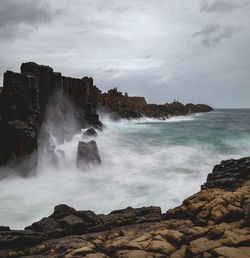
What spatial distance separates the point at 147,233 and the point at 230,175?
5.48 metres

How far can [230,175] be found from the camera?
855 cm

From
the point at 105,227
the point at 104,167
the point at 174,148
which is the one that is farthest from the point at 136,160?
the point at 105,227

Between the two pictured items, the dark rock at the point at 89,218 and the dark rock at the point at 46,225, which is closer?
the dark rock at the point at 46,225

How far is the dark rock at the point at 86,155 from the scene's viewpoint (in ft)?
53.1

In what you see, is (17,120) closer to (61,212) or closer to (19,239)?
(61,212)

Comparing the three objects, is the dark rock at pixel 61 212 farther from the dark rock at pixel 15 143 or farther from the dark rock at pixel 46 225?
the dark rock at pixel 15 143

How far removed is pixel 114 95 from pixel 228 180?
255 feet

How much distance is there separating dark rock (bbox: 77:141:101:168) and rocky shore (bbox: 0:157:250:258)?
9.38 meters

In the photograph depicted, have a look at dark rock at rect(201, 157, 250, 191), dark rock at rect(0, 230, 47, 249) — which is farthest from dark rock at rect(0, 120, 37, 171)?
dark rock at rect(201, 157, 250, 191)

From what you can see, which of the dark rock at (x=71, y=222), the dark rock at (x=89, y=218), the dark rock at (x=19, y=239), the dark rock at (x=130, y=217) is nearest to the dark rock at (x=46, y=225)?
the dark rock at (x=71, y=222)

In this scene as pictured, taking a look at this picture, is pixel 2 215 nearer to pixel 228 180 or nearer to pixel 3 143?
pixel 3 143

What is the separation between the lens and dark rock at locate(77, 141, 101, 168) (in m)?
16.2

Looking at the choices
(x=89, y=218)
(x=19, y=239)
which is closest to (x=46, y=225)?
(x=19, y=239)

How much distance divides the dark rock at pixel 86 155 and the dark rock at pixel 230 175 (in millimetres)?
9838
